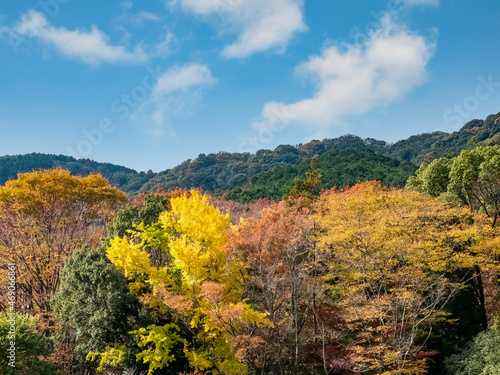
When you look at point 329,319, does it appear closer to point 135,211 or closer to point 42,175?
point 135,211

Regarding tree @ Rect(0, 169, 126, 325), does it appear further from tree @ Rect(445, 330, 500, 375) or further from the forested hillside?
the forested hillside

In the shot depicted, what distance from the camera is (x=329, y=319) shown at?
15453mm

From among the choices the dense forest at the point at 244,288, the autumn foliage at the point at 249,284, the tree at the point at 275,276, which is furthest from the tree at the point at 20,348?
the tree at the point at 275,276

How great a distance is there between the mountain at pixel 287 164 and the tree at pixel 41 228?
29.0m

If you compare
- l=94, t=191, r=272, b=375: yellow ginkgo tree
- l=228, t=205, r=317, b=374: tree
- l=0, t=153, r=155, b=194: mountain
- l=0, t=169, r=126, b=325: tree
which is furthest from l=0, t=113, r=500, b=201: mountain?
l=94, t=191, r=272, b=375: yellow ginkgo tree

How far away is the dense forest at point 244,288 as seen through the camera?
12.0 meters

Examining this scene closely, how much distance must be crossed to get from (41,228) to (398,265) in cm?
1877

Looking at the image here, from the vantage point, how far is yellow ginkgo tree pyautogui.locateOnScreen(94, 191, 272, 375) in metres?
11.3

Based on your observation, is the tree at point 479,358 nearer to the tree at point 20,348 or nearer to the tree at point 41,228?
the tree at point 20,348

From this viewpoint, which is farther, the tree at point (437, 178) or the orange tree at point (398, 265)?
the tree at point (437, 178)

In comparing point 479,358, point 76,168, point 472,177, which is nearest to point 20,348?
point 479,358

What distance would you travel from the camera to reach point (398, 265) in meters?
15.1

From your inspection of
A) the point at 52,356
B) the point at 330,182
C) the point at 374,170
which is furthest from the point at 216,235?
the point at 374,170

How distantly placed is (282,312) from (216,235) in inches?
213
